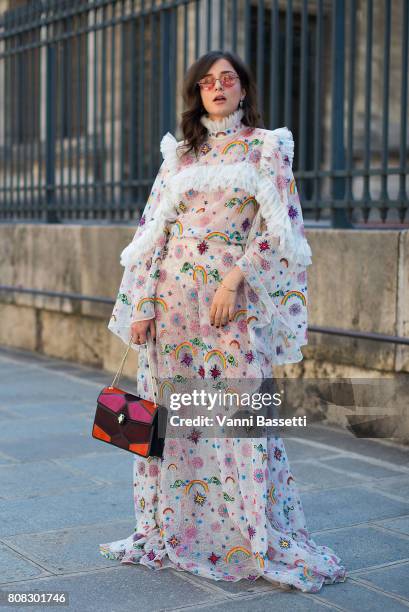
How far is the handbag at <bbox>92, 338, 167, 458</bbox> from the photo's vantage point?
363 centimetres

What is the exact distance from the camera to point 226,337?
368cm

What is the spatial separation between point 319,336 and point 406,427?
0.82m

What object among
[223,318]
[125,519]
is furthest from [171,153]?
[125,519]

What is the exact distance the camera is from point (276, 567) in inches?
142

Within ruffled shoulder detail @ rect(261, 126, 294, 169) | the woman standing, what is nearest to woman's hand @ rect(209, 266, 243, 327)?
the woman standing

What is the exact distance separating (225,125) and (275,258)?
19.9 inches

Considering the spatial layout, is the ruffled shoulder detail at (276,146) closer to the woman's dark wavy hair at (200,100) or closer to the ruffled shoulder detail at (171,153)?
the woman's dark wavy hair at (200,100)

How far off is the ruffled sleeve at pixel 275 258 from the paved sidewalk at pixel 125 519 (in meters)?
0.81

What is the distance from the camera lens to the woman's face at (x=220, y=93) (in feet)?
12.1

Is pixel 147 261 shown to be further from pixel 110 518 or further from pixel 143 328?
pixel 110 518

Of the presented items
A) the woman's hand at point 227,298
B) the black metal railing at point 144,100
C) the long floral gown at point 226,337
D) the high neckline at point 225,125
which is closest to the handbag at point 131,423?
the long floral gown at point 226,337

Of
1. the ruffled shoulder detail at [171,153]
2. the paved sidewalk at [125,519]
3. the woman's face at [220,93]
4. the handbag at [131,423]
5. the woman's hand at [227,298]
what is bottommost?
the paved sidewalk at [125,519]

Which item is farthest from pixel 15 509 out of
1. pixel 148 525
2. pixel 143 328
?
pixel 143 328

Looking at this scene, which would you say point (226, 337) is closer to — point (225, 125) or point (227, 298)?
point (227, 298)
